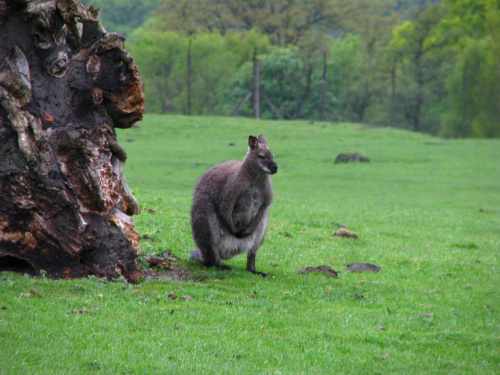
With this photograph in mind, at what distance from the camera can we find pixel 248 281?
395 inches

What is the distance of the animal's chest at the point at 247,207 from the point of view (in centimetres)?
1055

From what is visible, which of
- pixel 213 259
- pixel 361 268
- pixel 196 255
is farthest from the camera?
pixel 361 268

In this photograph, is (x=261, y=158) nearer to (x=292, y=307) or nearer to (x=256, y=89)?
(x=292, y=307)

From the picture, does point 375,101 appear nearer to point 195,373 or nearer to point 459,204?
point 459,204

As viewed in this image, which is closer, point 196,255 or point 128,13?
point 196,255

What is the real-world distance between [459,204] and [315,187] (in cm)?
580

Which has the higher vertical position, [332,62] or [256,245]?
[332,62]

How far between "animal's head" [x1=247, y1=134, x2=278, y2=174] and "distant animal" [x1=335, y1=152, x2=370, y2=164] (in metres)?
22.5

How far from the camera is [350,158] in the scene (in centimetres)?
3331

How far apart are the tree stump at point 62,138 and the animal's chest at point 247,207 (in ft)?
6.87

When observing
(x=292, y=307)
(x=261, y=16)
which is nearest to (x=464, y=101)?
(x=261, y=16)

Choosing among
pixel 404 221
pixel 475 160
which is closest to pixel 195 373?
pixel 404 221

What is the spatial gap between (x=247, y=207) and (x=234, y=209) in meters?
0.22

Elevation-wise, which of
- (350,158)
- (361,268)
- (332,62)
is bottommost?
(350,158)
